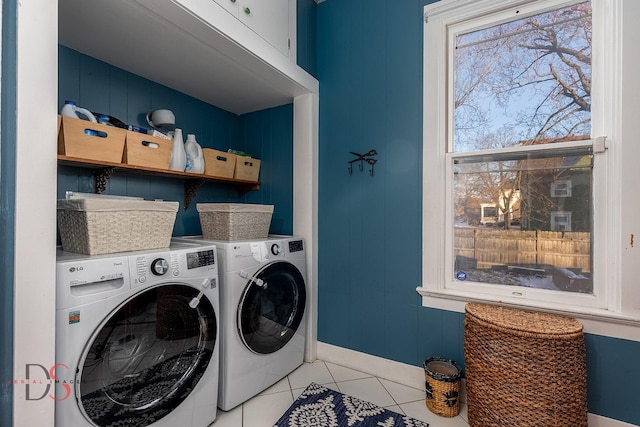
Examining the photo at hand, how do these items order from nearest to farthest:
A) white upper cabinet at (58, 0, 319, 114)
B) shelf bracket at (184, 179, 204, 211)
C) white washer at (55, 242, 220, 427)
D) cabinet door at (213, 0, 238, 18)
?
white washer at (55, 242, 220, 427) < white upper cabinet at (58, 0, 319, 114) < cabinet door at (213, 0, 238, 18) < shelf bracket at (184, 179, 204, 211)

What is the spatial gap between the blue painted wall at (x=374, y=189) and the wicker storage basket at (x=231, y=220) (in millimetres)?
527

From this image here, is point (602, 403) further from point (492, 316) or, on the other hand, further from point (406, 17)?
point (406, 17)

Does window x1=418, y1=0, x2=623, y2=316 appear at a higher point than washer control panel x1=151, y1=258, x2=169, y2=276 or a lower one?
higher

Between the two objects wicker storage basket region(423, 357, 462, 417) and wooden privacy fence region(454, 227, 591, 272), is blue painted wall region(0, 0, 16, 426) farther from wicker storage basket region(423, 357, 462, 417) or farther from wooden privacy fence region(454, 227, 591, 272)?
wooden privacy fence region(454, 227, 591, 272)

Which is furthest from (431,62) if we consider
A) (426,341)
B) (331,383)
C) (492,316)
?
(331,383)

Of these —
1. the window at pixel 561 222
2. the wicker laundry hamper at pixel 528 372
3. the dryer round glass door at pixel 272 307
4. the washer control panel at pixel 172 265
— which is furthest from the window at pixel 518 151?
the washer control panel at pixel 172 265

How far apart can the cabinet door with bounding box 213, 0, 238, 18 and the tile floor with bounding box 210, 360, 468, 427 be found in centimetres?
205

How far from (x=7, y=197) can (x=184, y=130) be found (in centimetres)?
139

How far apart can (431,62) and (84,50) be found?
1.96m

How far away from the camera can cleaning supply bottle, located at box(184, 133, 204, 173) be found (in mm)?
1879

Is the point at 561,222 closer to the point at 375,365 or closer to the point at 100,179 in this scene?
the point at 375,365

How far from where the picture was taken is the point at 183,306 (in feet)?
4.36

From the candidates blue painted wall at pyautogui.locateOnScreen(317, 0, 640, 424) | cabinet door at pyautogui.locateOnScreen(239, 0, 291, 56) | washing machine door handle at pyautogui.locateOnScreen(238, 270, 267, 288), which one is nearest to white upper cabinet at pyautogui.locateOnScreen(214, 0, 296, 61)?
cabinet door at pyautogui.locateOnScreen(239, 0, 291, 56)

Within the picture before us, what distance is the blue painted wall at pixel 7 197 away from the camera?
864mm
